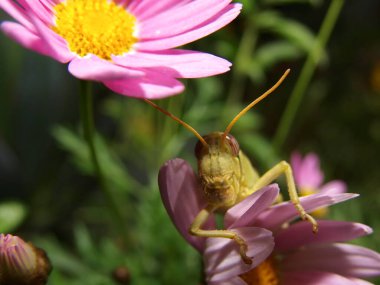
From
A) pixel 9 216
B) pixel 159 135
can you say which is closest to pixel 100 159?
pixel 159 135

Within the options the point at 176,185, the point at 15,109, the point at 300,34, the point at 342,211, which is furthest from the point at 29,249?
the point at 15,109

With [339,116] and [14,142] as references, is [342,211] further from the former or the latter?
[14,142]

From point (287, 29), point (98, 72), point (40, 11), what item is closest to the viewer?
point (98, 72)

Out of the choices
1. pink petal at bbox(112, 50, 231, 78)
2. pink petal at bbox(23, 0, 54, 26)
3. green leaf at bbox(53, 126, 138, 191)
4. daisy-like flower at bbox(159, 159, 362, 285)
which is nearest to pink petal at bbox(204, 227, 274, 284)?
daisy-like flower at bbox(159, 159, 362, 285)

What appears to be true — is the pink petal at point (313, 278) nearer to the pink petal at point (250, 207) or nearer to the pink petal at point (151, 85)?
the pink petal at point (250, 207)

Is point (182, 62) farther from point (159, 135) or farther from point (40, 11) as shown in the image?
point (159, 135)

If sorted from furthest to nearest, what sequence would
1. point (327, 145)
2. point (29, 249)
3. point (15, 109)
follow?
1. point (327, 145)
2. point (15, 109)
3. point (29, 249)

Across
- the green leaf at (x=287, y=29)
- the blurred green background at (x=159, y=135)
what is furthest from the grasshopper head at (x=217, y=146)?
the green leaf at (x=287, y=29)
